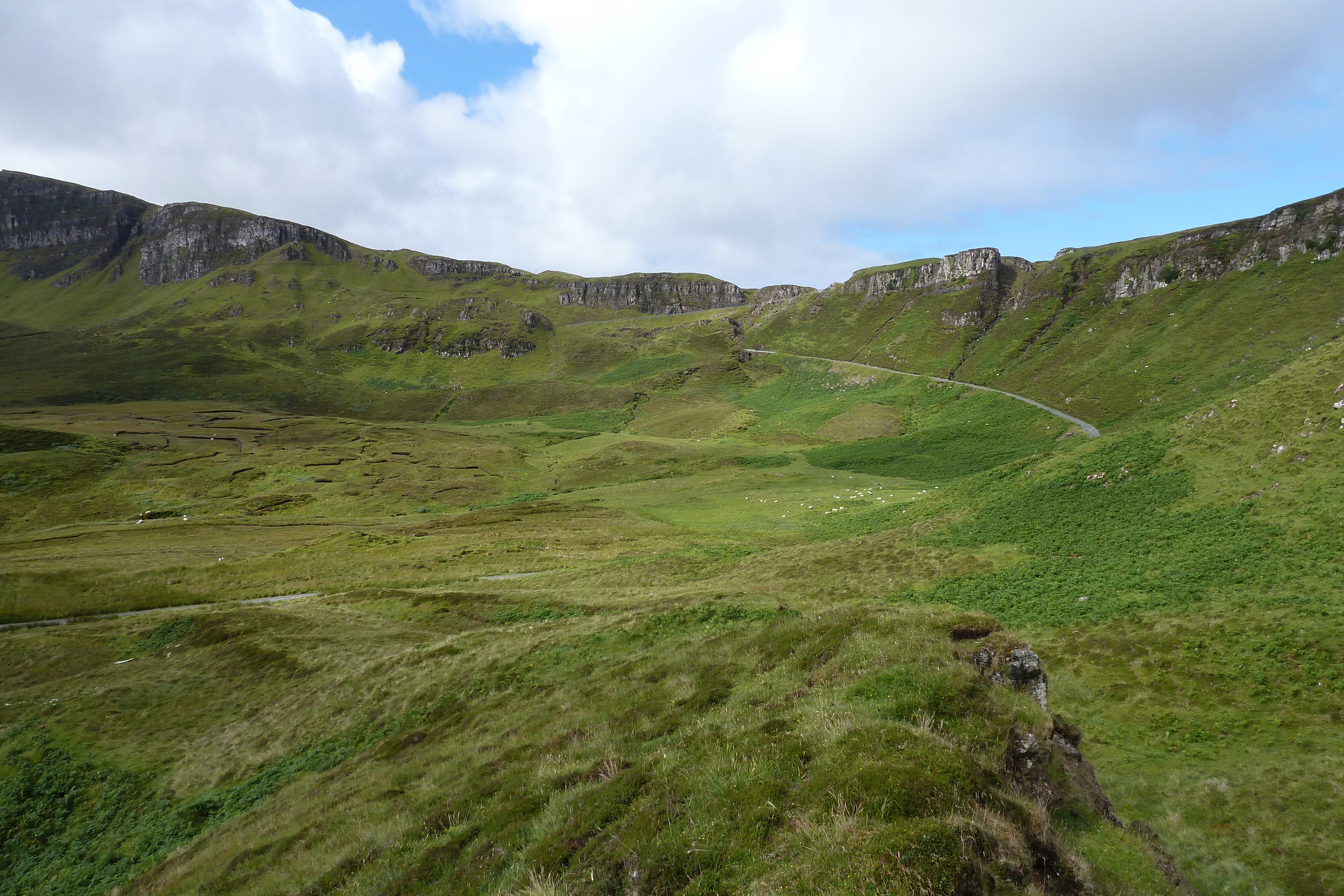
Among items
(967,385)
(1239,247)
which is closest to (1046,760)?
(967,385)

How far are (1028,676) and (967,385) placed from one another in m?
124

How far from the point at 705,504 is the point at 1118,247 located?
508 ft

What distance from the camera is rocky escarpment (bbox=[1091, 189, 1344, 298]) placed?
105 m

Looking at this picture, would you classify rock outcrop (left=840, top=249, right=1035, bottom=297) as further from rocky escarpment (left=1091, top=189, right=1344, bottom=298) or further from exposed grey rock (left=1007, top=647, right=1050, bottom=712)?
exposed grey rock (left=1007, top=647, right=1050, bottom=712)

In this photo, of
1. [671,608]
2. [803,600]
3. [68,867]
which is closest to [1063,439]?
[803,600]

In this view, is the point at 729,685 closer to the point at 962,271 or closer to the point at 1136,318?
the point at 1136,318

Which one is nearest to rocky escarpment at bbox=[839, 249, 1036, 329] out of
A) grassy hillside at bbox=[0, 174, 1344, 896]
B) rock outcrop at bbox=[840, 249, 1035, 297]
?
rock outcrop at bbox=[840, 249, 1035, 297]

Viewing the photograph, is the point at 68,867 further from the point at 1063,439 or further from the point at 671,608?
the point at 1063,439

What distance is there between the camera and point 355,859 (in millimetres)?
12977

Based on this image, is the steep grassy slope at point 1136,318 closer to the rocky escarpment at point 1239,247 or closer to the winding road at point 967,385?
the rocky escarpment at point 1239,247

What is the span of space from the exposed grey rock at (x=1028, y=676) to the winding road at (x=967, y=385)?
52.4m

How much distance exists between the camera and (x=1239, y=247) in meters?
117

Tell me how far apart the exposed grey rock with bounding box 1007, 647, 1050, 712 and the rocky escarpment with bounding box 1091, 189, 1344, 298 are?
144 meters

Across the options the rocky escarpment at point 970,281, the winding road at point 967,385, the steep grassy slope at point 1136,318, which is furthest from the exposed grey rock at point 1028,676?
the rocky escarpment at point 970,281
